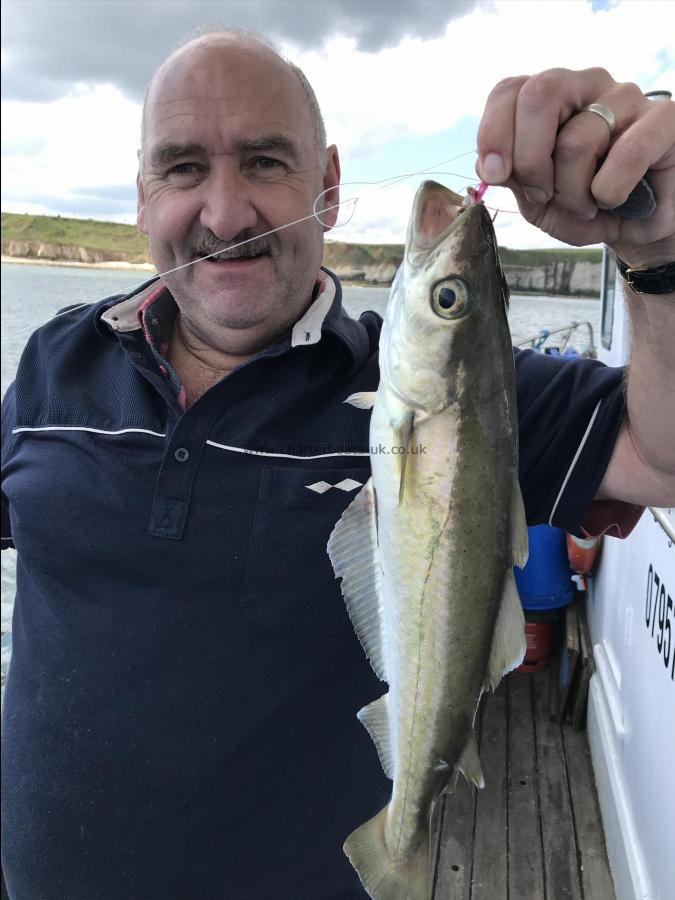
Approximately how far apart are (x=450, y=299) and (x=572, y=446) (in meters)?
0.61

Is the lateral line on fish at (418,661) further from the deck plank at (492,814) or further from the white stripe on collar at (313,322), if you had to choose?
the deck plank at (492,814)

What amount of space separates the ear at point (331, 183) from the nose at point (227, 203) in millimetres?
377

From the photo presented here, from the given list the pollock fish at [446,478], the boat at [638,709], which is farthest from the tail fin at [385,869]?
the boat at [638,709]

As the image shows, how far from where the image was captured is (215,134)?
1915 millimetres

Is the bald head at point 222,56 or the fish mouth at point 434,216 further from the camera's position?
the bald head at point 222,56

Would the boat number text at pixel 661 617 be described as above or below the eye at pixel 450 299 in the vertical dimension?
below

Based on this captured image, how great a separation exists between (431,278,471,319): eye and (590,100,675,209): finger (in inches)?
11.1

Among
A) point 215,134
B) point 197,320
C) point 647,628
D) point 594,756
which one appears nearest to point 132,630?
point 197,320

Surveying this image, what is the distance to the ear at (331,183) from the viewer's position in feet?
7.53

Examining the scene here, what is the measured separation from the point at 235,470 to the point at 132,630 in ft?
1.70

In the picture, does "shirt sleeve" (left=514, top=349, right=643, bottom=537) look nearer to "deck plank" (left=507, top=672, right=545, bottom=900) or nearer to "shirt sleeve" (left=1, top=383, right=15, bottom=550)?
"shirt sleeve" (left=1, top=383, right=15, bottom=550)

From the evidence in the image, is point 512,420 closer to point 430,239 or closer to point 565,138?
point 430,239

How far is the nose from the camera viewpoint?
1.93 m

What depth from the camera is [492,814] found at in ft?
11.9
